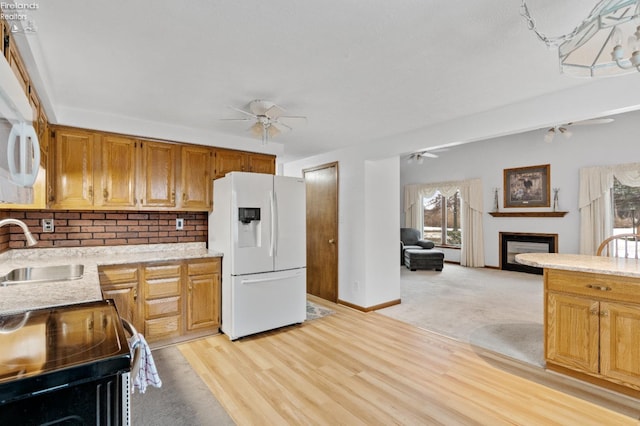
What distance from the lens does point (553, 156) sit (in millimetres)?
6387

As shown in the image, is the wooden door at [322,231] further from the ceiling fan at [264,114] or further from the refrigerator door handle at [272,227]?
the ceiling fan at [264,114]

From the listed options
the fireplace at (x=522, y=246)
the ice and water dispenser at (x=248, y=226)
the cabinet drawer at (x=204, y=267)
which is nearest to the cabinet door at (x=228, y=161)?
the ice and water dispenser at (x=248, y=226)

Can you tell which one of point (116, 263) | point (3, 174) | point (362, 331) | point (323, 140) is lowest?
point (362, 331)

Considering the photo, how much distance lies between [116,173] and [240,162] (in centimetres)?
136

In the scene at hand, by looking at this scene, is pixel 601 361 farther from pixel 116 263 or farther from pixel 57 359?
pixel 116 263

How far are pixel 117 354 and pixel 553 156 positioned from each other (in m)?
7.78

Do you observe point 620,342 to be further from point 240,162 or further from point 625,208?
point 625,208

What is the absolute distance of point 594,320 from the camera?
2297 millimetres

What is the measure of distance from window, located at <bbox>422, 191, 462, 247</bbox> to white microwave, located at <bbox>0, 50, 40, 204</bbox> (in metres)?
8.17

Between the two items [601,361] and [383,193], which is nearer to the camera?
[601,361]

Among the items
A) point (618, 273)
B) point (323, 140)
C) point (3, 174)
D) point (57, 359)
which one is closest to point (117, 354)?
point (57, 359)

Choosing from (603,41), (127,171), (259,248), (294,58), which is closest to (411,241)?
(259,248)

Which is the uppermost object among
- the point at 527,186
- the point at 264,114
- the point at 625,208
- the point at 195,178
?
the point at 264,114

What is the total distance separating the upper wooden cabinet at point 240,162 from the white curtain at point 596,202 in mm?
5846
